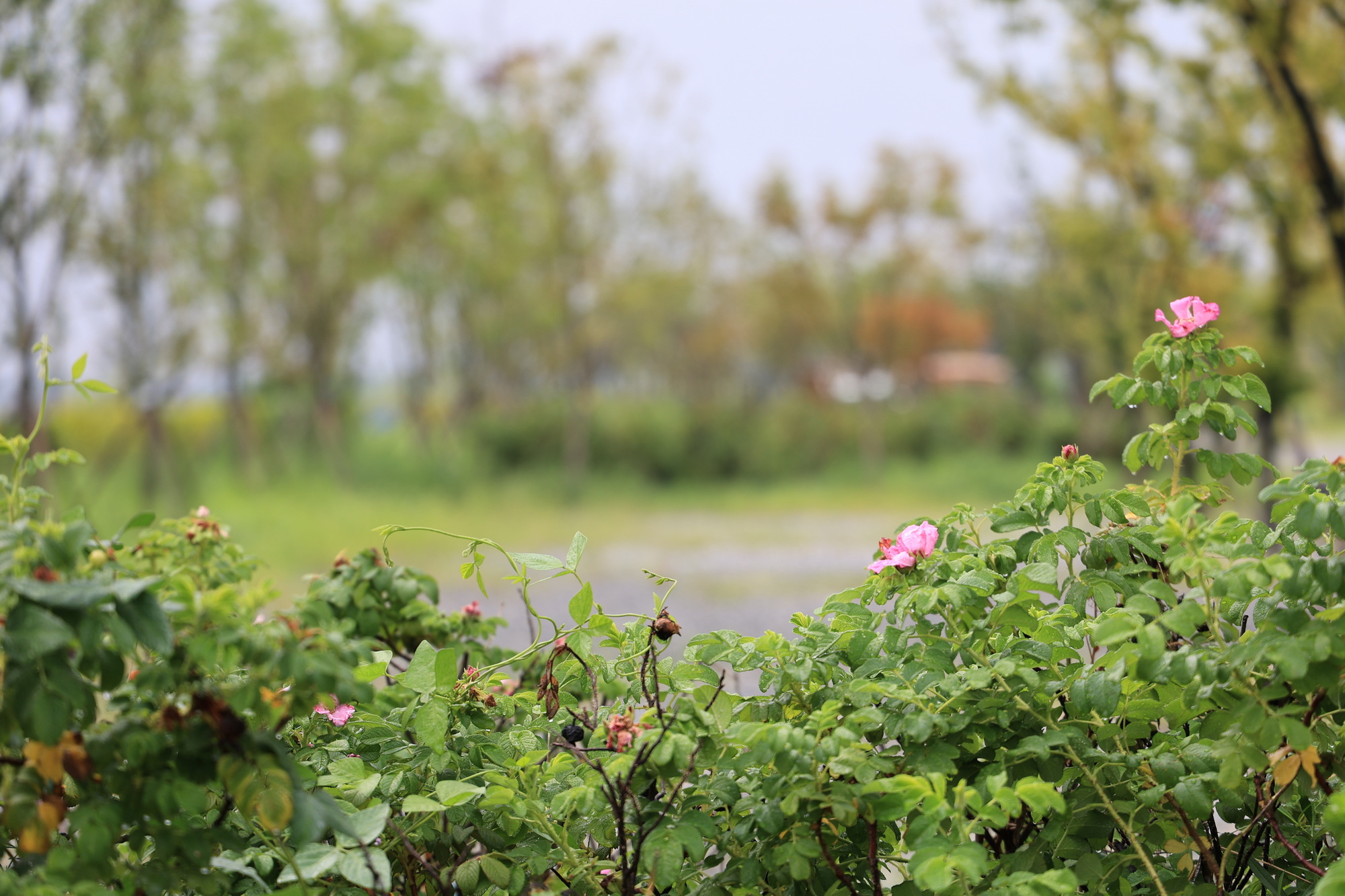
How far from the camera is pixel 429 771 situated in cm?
120

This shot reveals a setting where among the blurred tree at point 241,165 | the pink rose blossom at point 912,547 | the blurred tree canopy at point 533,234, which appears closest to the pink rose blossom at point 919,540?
the pink rose blossom at point 912,547

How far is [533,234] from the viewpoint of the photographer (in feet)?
49.6

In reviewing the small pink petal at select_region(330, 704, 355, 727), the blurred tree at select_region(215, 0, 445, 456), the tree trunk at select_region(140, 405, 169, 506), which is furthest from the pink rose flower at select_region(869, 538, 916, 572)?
the blurred tree at select_region(215, 0, 445, 456)

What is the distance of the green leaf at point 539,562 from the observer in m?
1.15

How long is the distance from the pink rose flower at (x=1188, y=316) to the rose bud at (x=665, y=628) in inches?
27.6

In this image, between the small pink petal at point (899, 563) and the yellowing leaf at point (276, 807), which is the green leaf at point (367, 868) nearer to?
the yellowing leaf at point (276, 807)

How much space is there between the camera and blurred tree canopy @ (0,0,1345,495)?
23.0 feet

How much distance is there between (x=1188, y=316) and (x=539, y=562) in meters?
0.86

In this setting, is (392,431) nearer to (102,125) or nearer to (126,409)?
(126,409)

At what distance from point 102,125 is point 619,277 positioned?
886cm

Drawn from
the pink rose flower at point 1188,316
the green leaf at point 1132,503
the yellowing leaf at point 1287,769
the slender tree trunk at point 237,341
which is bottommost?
the yellowing leaf at point 1287,769

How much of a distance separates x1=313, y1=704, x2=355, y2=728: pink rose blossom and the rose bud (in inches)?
17.6

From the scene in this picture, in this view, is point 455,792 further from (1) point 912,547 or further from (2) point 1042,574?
(2) point 1042,574

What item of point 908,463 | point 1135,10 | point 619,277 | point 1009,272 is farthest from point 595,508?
point 1009,272
